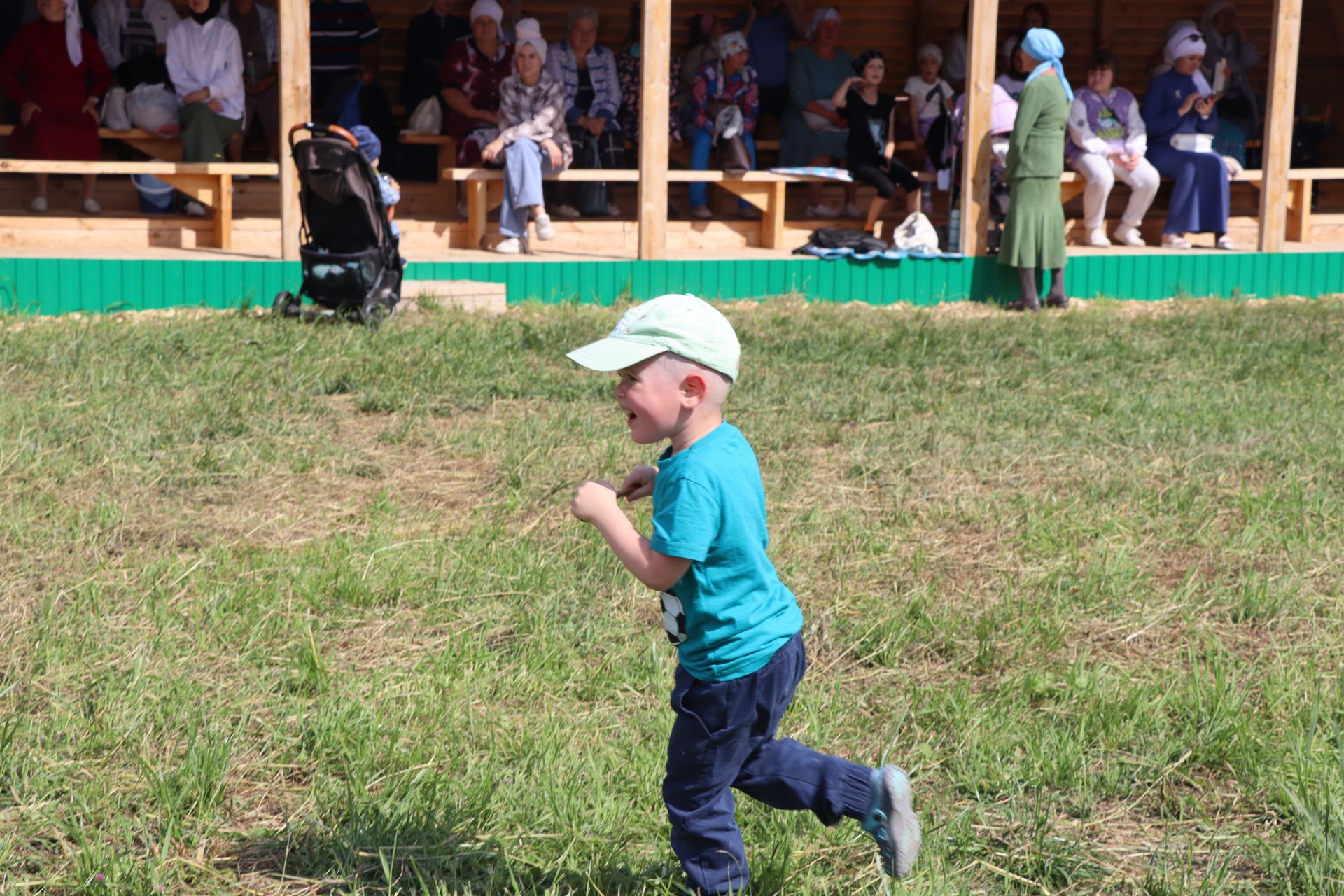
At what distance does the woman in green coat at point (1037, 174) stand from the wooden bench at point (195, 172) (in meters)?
5.28

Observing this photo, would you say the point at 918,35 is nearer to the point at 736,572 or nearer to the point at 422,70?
the point at 422,70

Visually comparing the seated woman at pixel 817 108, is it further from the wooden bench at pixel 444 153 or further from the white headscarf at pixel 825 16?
the wooden bench at pixel 444 153

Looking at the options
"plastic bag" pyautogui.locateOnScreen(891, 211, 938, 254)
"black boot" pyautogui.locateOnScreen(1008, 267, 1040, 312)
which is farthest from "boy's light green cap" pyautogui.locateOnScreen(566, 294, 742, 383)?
"plastic bag" pyautogui.locateOnScreen(891, 211, 938, 254)

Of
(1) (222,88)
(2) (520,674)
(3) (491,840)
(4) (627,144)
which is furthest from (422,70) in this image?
(3) (491,840)

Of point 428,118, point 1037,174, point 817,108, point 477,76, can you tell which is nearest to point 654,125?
point 477,76

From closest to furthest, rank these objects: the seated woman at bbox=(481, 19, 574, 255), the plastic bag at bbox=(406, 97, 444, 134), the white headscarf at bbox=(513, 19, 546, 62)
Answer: the seated woman at bbox=(481, 19, 574, 255), the white headscarf at bbox=(513, 19, 546, 62), the plastic bag at bbox=(406, 97, 444, 134)

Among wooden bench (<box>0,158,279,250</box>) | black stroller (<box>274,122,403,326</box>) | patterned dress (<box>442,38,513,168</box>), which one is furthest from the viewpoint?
patterned dress (<box>442,38,513,168</box>)

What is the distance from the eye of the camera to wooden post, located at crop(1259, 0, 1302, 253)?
1192 centimetres

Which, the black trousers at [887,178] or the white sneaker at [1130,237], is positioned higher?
the black trousers at [887,178]

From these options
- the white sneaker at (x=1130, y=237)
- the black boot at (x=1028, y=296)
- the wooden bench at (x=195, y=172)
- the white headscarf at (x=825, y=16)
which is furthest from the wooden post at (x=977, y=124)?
the wooden bench at (x=195, y=172)

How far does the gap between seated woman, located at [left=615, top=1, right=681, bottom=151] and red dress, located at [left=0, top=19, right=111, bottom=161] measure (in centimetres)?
413

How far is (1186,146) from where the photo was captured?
42.0ft

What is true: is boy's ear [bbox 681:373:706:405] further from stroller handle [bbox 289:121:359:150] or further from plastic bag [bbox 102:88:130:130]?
plastic bag [bbox 102:88:130:130]

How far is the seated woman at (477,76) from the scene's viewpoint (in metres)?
11.4
